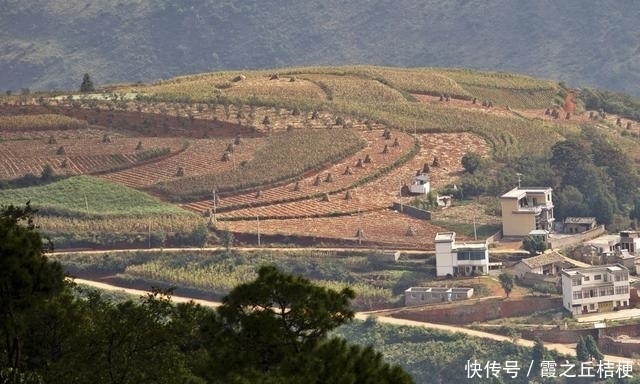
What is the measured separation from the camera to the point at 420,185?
261 feet

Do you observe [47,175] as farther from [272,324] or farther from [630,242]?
[272,324]

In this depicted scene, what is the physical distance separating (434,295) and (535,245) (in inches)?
216

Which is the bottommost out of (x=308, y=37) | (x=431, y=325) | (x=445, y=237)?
(x=431, y=325)

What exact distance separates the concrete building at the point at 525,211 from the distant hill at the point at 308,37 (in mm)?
79935

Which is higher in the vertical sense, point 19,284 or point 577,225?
point 577,225

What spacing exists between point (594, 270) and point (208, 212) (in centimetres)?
1384

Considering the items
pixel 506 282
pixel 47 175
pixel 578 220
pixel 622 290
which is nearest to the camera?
pixel 506 282

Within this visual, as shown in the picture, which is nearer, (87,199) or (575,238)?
(575,238)

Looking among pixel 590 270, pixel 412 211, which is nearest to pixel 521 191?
pixel 412 211

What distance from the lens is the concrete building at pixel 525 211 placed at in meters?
74.8

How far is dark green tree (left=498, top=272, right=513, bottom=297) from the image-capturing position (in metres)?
67.8

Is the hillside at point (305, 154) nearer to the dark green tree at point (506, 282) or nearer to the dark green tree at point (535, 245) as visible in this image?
the dark green tree at point (535, 245)

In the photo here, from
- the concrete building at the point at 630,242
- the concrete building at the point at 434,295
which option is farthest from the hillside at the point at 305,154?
the concrete building at the point at 434,295

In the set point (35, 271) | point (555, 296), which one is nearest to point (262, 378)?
point (35, 271)
